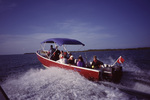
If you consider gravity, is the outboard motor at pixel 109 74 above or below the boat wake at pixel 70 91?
above

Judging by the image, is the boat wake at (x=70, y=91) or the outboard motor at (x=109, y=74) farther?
the outboard motor at (x=109, y=74)

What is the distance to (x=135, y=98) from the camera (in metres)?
4.52

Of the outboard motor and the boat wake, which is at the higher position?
the outboard motor

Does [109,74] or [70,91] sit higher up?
[109,74]

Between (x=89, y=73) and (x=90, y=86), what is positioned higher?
(x=89, y=73)

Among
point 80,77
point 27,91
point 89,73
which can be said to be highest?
point 89,73

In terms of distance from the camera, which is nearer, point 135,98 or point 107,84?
point 135,98

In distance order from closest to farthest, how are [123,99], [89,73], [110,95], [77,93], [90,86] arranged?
[123,99], [110,95], [77,93], [90,86], [89,73]

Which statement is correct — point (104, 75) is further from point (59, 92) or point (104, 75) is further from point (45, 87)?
point (45, 87)

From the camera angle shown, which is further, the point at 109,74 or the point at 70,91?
the point at 109,74

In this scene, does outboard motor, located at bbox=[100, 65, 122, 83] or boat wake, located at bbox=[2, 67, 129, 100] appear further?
outboard motor, located at bbox=[100, 65, 122, 83]

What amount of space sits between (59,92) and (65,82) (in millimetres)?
1302

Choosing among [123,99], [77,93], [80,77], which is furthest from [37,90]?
[123,99]

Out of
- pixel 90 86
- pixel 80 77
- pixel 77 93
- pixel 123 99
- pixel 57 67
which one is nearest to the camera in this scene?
pixel 123 99
